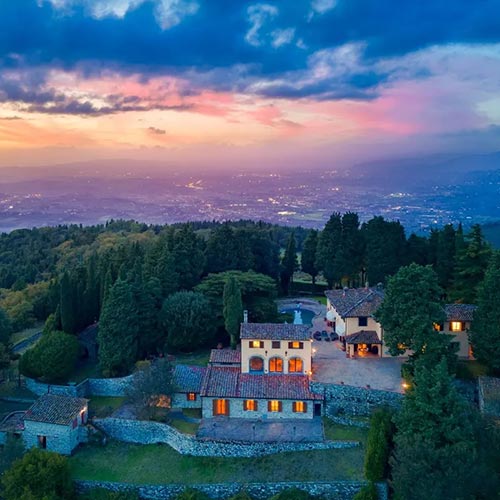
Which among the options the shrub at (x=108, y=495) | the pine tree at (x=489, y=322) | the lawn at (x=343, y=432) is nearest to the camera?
the shrub at (x=108, y=495)

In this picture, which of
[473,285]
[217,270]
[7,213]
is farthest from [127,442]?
[7,213]

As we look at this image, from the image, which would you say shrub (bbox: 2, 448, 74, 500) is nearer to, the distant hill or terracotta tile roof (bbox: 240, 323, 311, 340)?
terracotta tile roof (bbox: 240, 323, 311, 340)

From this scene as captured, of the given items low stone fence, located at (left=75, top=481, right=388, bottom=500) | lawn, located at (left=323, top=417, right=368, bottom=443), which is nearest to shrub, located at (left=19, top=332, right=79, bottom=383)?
low stone fence, located at (left=75, top=481, right=388, bottom=500)

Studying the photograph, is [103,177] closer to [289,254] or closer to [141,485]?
[289,254]

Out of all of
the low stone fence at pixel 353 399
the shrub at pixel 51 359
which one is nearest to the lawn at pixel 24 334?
the shrub at pixel 51 359

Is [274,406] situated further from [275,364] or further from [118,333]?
[118,333]

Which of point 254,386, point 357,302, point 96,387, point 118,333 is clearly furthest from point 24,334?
point 357,302

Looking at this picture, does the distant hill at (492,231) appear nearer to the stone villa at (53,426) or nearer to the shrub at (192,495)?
the shrub at (192,495)
